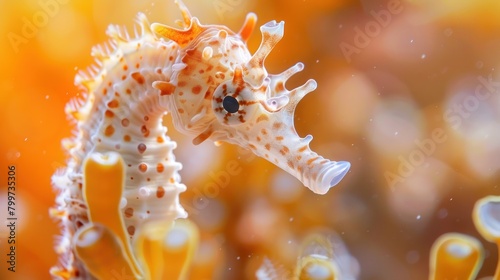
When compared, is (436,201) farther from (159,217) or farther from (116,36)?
(116,36)

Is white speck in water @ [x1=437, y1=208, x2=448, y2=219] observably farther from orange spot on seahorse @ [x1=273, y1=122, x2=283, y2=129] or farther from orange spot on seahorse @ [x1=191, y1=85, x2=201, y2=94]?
orange spot on seahorse @ [x1=191, y1=85, x2=201, y2=94]

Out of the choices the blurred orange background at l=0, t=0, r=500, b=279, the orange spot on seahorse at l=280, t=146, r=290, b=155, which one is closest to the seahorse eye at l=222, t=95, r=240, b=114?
the orange spot on seahorse at l=280, t=146, r=290, b=155

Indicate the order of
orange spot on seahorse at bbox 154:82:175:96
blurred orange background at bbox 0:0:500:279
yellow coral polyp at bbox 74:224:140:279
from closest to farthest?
yellow coral polyp at bbox 74:224:140:279 < orange spot on seahorse at bbox 154:82:175:96 < blurred orange background at bbox 0:0:500:279

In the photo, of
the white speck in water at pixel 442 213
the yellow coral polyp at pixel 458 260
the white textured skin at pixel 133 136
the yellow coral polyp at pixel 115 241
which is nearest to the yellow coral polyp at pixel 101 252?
the yellow coral polyp at pixel 115 241

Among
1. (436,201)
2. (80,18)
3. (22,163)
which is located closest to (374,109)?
(436,201)

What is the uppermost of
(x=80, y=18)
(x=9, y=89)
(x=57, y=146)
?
(x=80, y=18)

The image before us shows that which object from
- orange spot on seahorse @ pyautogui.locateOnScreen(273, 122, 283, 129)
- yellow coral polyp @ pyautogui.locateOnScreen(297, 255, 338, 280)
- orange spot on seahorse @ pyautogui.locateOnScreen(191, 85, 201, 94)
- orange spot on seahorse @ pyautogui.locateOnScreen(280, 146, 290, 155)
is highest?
orange spot on seahorse @ pyautogui.locateOnScreen(191, 85, 201, 94)

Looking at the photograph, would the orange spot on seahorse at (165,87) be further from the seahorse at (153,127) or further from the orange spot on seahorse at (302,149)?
the orange spot on seahorse at (302,149)

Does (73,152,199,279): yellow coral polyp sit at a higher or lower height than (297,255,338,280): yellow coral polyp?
higher
